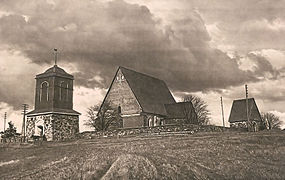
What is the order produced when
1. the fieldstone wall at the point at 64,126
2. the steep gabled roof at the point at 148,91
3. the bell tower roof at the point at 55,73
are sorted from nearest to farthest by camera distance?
the fieldstone wall at the point at 64,126
the bell tower roof at the point at 55,73
the steep gabled roof at the point at 148,91

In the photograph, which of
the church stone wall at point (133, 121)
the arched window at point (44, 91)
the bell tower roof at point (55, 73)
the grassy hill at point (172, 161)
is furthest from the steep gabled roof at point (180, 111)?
the grassy hill at point (172, 161)

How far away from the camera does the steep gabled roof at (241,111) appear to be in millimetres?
65250

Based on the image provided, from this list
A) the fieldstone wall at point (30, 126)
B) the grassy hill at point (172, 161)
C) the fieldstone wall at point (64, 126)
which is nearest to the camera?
the grassy hill at point (172, 161)

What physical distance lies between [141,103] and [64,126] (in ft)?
35.3

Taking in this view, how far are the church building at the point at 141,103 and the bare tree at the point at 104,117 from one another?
3.08ft

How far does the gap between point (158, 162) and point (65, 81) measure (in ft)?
99.3

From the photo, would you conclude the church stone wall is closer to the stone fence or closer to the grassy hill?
the stone fence

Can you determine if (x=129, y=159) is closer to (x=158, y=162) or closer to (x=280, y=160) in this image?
(x=158, y=162)

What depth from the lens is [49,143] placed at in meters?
38.2

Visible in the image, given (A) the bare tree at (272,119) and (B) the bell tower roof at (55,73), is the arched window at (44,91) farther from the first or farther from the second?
(A) the bare tree at (272,119)

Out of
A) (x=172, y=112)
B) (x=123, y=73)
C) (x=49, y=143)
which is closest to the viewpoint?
(x=49, y=143)

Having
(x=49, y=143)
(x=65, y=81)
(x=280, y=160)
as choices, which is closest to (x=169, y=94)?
(x=65, y=81)

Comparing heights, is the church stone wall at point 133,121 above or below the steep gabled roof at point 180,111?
below

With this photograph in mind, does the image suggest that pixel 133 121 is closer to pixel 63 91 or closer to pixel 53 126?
pixel 63 91
